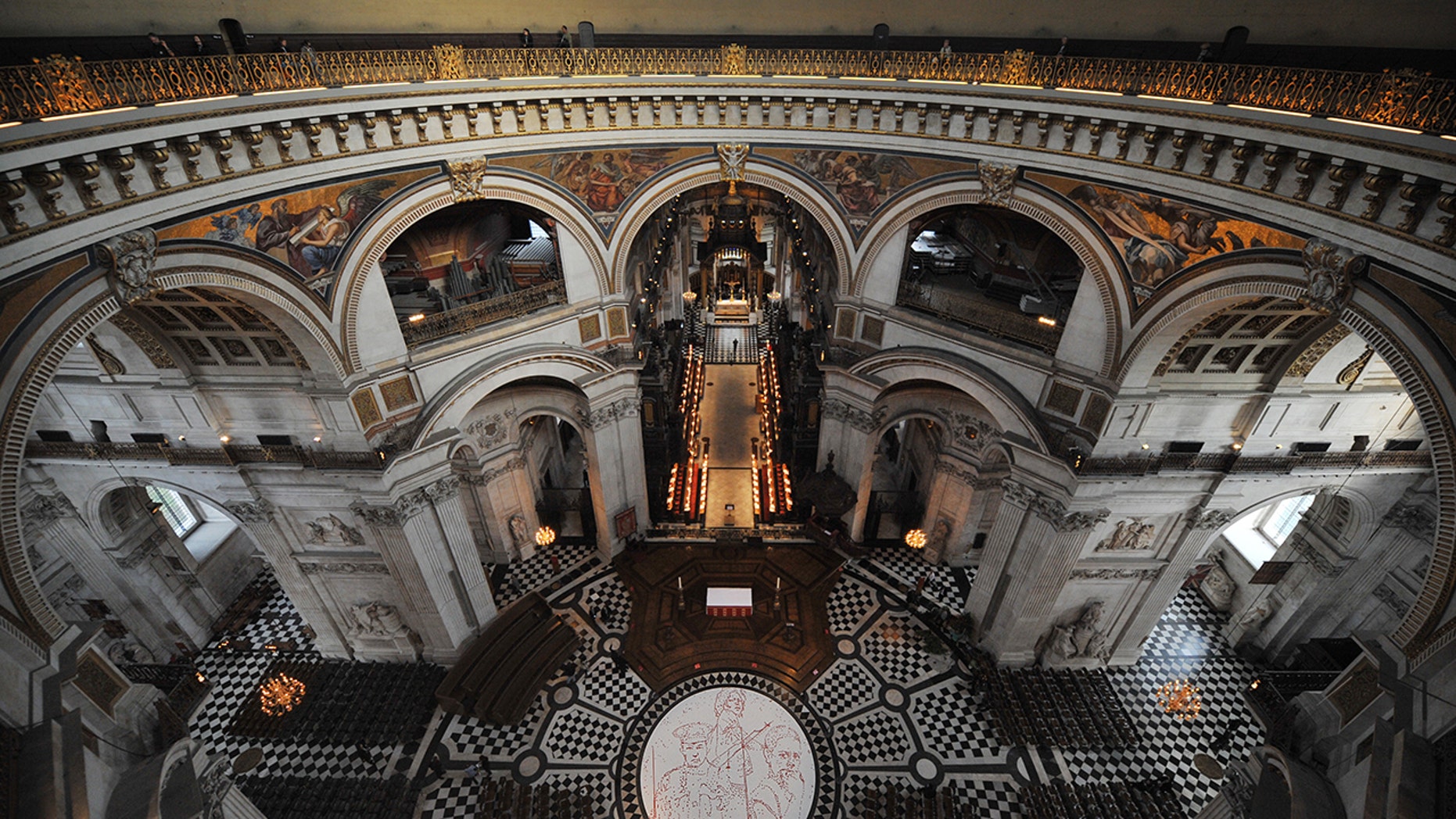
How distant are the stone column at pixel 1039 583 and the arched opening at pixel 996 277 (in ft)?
12.4

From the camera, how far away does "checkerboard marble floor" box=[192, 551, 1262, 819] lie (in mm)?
12102

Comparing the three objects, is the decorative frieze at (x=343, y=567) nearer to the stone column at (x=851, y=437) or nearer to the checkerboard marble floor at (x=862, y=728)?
the checkerboard marble floor at (x=862, y=728)

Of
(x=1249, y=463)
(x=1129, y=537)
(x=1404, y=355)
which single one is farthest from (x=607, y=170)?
(x=1249, y=463)

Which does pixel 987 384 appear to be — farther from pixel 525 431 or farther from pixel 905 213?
pixel 525 431

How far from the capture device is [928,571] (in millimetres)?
17156

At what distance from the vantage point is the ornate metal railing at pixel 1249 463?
36.7ft

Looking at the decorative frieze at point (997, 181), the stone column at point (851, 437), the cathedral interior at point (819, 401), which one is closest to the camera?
the cathedral interior at point (819, 401)

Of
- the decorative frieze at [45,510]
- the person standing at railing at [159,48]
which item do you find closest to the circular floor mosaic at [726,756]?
the decorative frieze at [45,510]

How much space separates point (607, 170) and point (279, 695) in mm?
13239

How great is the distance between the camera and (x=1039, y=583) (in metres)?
12.9

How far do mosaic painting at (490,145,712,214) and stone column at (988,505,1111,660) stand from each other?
1141 centimetres

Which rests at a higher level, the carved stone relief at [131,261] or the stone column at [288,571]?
the carved stone relief at [131,261]

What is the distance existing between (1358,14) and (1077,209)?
16.7 feet

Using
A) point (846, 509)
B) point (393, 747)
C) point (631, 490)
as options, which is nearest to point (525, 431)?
point (631, 490)
